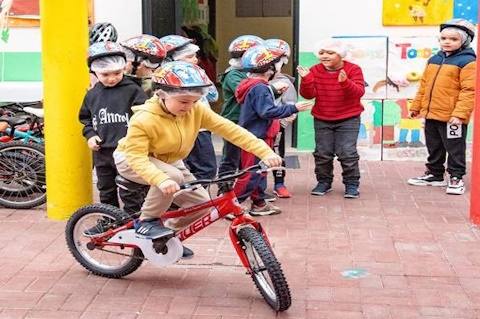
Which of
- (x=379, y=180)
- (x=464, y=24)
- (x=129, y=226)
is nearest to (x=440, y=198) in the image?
(x=379, y=180)

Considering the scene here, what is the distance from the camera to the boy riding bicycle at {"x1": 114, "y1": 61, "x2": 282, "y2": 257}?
14.6 feet

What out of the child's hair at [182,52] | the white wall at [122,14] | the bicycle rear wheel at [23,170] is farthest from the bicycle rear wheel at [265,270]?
the white wall at [122,14]

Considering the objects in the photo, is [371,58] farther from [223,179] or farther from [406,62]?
[223,179]

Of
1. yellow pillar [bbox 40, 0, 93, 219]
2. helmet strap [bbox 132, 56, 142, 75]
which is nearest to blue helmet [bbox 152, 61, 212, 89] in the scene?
helmet strap [bbox 132, 56, 142, 75]

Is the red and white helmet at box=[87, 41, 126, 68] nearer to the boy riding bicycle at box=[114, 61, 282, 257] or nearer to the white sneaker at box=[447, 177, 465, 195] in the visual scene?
the boy riding bicycle at box=[114, 61, 282, 257]

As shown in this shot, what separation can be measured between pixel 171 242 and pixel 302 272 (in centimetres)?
100

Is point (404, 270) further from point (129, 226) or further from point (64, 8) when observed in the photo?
point (64, 8)

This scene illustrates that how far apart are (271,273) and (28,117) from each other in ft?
13.1

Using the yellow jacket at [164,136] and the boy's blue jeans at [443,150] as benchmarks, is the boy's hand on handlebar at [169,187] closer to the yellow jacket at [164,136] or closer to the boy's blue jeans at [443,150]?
the yellow jacket at [164,136]

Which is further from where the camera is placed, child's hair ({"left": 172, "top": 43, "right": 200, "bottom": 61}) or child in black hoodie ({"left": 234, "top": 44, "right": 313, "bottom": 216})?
child's hair ({"left": 172, "top": 43, "right": 200, "bottom": 61})

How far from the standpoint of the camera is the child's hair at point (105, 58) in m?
5.84

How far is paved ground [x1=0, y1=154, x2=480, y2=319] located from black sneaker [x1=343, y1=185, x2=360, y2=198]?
277 mm

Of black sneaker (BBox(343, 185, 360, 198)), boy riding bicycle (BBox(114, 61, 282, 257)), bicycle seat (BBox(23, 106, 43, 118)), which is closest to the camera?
boy riding bicycle (BBox(114, 61, 282, 257))

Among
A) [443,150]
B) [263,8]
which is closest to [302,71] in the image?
[443,150]
